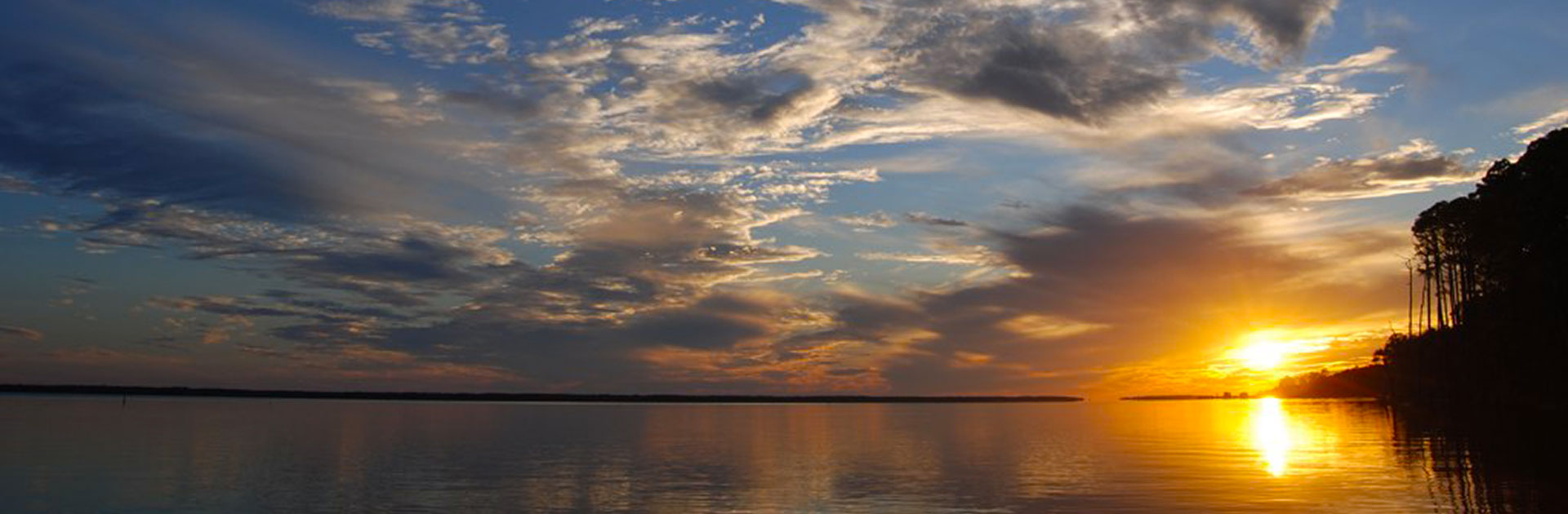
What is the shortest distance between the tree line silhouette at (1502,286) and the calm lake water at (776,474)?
563 inches

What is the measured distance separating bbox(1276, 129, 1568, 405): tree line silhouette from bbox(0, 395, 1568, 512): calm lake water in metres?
14.3

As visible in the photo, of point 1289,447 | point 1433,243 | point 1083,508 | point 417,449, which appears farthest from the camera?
point 1433,243

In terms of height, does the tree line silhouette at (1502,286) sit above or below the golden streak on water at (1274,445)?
above

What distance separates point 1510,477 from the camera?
133ft

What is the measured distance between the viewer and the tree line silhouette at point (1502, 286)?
7988 centimetres

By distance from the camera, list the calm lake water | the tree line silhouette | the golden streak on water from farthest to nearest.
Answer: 1. the tree line silhouette
2. the golden streak on water
3. the calm lake water

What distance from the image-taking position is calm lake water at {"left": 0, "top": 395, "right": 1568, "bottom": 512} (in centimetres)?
3788

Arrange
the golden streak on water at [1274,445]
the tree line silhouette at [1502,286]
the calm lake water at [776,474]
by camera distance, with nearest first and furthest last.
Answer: the calm lake water at [776,474]
the golden streak on water at [1274,445]
the tree line silhouette at [1502,286]

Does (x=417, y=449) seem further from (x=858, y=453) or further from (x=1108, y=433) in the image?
(x=1108, y=433)

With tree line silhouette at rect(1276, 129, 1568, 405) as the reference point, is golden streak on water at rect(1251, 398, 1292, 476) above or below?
below

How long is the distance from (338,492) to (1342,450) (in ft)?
164

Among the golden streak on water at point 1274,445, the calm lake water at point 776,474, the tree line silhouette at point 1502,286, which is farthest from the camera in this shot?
the tree line silhouette at point 1502,286

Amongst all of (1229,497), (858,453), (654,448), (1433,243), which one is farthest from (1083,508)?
(1433,243)

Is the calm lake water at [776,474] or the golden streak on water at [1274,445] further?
the golden streak on water at [1274,445]
